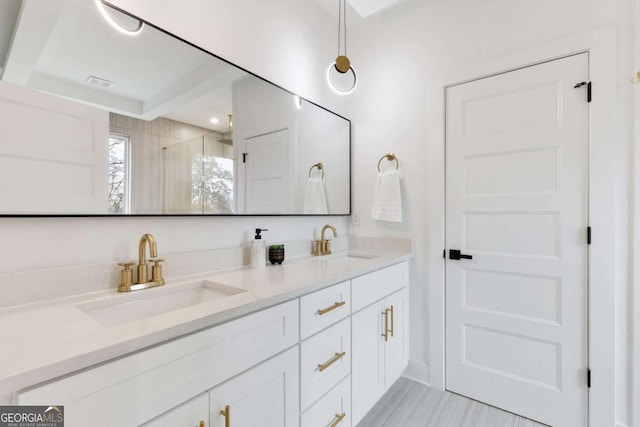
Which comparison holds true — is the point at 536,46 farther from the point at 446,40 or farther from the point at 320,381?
the point at 320,381

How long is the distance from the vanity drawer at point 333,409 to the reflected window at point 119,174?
1.09 metres

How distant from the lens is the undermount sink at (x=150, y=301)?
99 centimetres

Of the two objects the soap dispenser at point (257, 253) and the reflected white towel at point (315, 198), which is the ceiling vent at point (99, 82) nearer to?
the soap dispenser at point (257, 253)

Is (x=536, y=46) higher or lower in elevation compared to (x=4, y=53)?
higher

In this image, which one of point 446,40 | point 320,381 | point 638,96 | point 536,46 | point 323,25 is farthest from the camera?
point 323,25

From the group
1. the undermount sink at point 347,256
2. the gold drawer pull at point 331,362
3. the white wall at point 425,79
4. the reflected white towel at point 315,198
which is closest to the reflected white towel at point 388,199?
the white wall at point 425,79

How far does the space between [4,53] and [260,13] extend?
1242mm

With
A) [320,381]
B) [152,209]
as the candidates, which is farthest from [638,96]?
[152,209]

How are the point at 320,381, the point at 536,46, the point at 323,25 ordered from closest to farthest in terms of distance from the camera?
1. the point at 320,381
2. the point at 536,46
3. the point at 323,25

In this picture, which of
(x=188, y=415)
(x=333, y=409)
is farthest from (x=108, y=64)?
(x=333, y=409)

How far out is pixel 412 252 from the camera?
211cm

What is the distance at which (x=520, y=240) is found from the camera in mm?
1737

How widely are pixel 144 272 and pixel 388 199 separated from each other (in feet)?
5.11

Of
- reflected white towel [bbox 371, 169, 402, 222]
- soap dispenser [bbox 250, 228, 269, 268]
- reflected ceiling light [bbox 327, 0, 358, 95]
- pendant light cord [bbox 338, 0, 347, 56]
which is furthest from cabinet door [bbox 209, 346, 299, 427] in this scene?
pendant light cord [bbox 338, 0, 347, 56]
